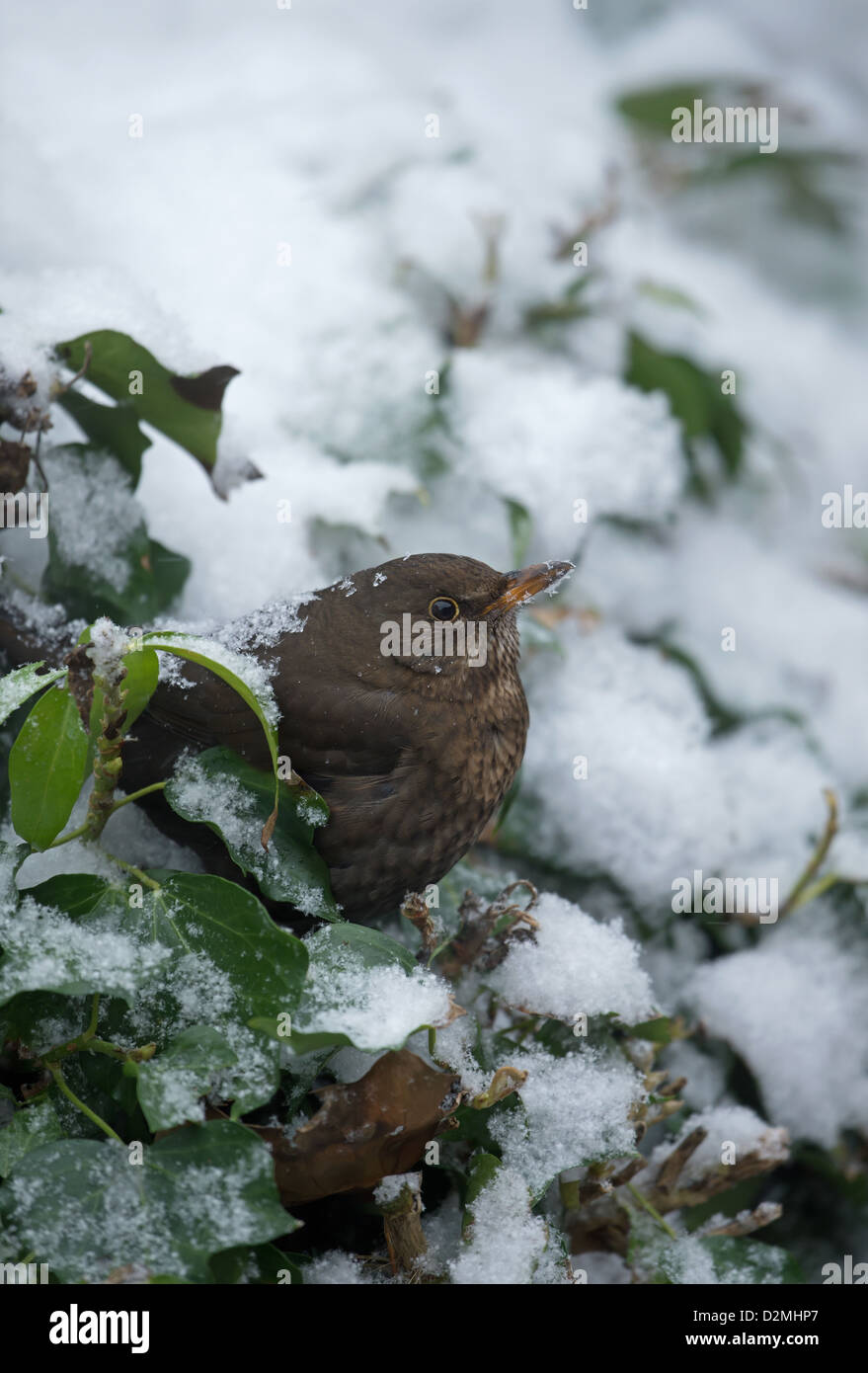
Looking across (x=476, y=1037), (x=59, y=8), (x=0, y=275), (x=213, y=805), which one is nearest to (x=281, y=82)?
(x=59, y=8)

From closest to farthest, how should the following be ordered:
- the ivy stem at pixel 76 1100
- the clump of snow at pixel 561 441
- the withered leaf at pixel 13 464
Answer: the ivy stem at pixel 76 1100, the withered leaf at pixel 13 464, the clump of snow at pixel 561 441

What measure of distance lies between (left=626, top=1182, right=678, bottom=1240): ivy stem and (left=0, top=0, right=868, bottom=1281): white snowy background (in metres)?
0.29

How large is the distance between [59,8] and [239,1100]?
3361mm

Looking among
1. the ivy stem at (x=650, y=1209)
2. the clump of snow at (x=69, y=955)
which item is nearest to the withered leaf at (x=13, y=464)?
the clump of snow at (x=69, y=955)

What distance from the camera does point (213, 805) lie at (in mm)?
1652

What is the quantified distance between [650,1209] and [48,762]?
1200mm

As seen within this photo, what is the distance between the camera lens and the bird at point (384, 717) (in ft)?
6.20

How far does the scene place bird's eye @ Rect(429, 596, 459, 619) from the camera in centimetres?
206

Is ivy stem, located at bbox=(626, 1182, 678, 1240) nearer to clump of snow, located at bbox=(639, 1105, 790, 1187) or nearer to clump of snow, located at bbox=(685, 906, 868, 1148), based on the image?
clump of snow, located at bbox=(639, 1105, 790, 1187)

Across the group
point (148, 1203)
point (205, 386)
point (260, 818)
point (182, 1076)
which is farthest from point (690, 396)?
point (148, 1203)

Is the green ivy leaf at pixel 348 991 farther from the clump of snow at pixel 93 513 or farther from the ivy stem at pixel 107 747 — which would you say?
the clump of snow at pixel 93 513

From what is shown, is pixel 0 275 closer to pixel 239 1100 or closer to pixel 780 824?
pixel 239 1100

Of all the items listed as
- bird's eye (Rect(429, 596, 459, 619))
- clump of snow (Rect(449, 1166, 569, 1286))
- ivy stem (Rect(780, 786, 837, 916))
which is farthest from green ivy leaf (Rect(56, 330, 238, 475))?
ivy stem (Rect(780, 786, 837, 916))

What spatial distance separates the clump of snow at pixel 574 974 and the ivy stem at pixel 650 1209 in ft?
0.99
